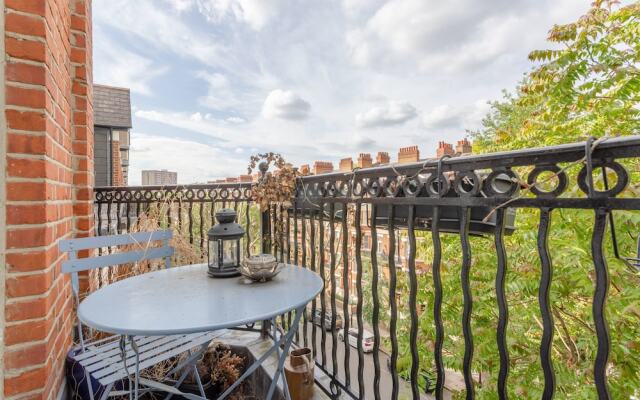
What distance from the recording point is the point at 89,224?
2.18 metres

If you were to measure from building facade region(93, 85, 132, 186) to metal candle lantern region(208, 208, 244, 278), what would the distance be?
734cm

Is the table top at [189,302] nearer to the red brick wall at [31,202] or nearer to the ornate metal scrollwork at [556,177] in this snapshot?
the red brick wall at [31,202]

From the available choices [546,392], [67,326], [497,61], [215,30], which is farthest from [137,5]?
[497,61]

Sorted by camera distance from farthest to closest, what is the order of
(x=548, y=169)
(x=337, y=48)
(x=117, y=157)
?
(x=117, y=157) < (x=337, y=48) < (x=548, y=169)

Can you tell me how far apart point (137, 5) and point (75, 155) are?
2101mm

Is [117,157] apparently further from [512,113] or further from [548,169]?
[512,113]

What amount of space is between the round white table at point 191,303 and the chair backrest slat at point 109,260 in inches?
14.5

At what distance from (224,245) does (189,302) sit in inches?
16.1

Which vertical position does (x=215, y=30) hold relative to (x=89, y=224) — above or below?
above

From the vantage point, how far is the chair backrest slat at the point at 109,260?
1.60m

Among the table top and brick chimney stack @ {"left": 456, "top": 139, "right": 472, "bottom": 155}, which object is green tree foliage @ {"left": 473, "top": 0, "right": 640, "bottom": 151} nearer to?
the table top

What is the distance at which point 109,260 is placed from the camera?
6.05ft

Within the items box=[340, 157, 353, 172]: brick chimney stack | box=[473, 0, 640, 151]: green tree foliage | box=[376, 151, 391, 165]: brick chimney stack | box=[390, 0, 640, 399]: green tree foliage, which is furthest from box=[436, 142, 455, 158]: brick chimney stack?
box=[473, 0, 640, 151]: green tree foliage

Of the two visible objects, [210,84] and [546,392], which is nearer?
[546,392]
